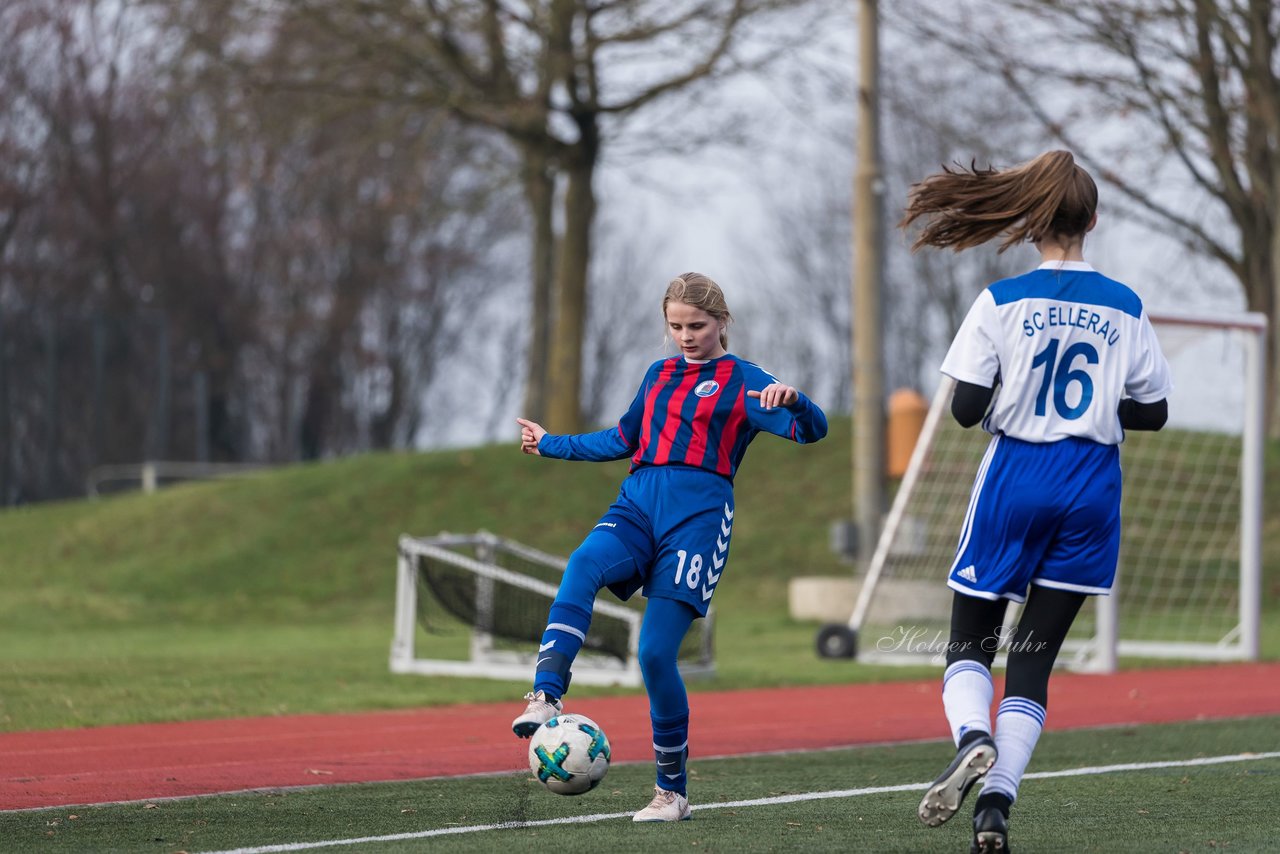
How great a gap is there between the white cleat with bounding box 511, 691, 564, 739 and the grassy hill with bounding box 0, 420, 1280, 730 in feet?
22.3

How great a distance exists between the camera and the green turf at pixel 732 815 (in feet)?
17.3

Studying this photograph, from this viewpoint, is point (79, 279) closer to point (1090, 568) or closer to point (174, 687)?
point (174, 687)

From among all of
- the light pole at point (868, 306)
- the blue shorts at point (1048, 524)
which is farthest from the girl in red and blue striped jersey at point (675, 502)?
the light pole at point (868, 306)

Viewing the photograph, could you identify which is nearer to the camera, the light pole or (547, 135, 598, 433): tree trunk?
the light pole

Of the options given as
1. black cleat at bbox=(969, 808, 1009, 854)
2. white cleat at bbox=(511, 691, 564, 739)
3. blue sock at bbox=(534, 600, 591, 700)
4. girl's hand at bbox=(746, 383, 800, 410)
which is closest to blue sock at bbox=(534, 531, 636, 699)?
blue sock at bbox=(534, 600, 591, 700)

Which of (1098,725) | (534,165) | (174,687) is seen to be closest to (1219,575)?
(1098,725)

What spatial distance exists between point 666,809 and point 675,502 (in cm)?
101

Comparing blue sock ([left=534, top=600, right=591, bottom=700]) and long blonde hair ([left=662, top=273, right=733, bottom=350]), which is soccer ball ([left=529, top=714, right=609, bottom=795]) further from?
long blonde hair ([left=662, top=273, right=733, bottom=350])

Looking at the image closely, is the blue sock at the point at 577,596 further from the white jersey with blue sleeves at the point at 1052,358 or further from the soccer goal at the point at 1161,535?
the soccer goal at the point at 1161,535

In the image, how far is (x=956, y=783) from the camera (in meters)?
4.59

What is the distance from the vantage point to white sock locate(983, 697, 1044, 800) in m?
4.71

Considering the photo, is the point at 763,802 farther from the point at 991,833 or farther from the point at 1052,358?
the point at 1052,358

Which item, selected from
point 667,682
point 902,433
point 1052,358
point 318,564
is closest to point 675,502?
point 667,682

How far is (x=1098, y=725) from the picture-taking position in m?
9.98
